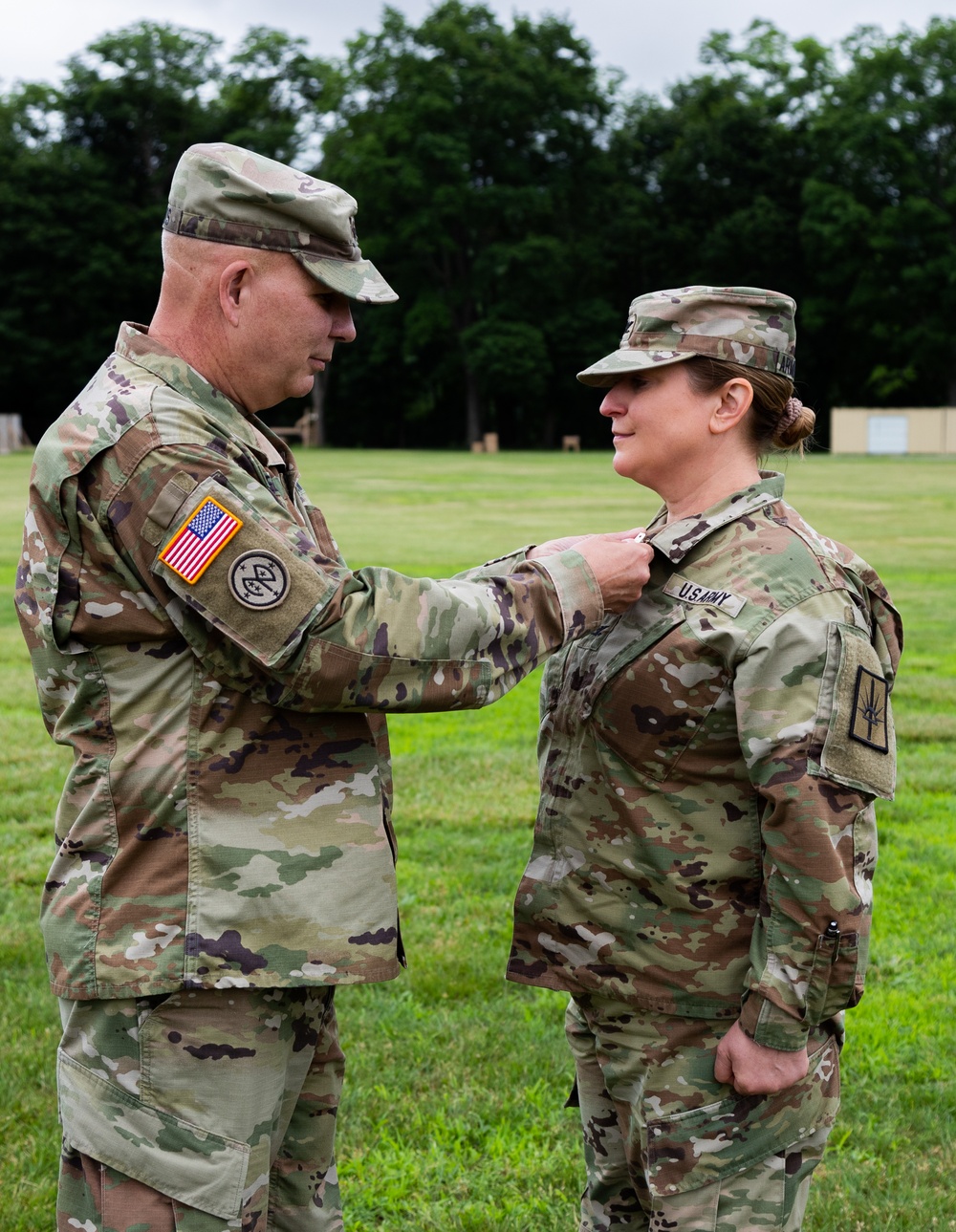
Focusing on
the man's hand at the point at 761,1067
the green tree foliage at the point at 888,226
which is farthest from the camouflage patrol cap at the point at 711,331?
the green tree foliage at the point at 888,226

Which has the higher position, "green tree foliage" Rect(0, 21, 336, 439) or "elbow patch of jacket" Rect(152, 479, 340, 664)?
"green tree foliage" Rect(0, 21, 336, 439)

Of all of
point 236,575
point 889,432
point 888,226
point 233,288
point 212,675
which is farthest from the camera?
point 888,226

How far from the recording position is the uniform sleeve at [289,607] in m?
2.23

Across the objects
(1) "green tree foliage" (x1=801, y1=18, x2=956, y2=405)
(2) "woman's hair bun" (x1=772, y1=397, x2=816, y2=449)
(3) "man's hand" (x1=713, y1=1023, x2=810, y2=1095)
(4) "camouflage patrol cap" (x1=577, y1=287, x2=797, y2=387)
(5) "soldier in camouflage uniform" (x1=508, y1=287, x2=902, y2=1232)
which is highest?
(1) "green tree foliage" (x1=801, y1=18, x2=956, y2=405)

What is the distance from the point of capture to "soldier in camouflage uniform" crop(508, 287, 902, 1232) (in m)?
2.44

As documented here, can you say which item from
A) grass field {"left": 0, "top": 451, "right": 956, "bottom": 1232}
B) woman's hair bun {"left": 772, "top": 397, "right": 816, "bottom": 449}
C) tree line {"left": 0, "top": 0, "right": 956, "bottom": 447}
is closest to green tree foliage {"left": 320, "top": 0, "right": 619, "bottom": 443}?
tree line {"left": 0, "top": 0, "right": 956, "bottom": 447}

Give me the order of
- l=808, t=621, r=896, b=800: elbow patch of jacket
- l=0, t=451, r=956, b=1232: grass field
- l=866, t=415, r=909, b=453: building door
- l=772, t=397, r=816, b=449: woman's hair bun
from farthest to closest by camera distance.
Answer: l=866, t=415, r=909, b=453: building door < l=0, t=451, r=956, b=1232: grass field < l=772, t=397, r=816, b=449: woman's hair bun < l=808, t=621, r=896, b=800: elbow patch of jacket

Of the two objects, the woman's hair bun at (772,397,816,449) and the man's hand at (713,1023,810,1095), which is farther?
the woman's hair bun at (772,397,816,449)

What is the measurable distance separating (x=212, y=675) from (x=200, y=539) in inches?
10.3

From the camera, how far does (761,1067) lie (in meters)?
2.49

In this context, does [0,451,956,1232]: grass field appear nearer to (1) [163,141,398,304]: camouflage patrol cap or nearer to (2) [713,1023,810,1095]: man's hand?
(2) [713,1023,810,1095]: man's hand

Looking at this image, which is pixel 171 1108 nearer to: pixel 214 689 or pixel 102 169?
pixel 214 689

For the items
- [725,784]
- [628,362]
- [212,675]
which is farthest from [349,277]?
[725,784]

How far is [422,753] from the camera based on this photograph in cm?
809
